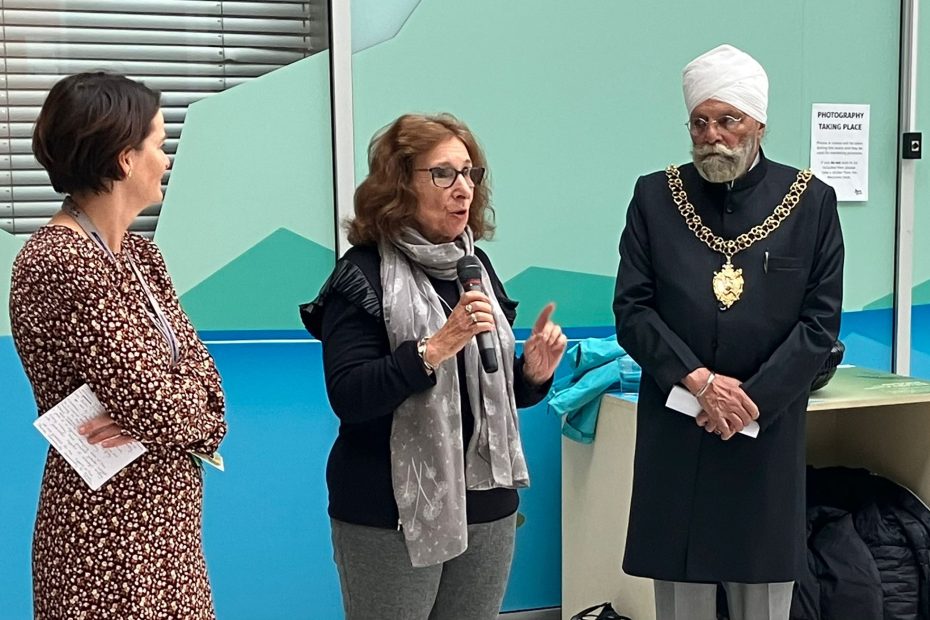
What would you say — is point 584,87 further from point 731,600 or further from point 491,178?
point 731,600

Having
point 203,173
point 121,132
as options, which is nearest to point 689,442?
point 121,132

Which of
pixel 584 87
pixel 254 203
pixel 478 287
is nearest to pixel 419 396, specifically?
pixel 478 287

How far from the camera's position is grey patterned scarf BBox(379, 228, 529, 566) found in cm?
196

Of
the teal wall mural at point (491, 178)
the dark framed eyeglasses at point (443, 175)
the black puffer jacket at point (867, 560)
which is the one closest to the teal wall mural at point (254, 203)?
the teal wall mural at point (491, 178)

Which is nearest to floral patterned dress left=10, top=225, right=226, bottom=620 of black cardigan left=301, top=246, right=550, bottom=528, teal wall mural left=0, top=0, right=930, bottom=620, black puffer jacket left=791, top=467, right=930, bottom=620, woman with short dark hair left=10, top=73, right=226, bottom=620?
woman with short dark hair left=10, top=73, right=226, bottom=620

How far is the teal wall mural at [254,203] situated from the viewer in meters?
3.12

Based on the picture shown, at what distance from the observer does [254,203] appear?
3.18m

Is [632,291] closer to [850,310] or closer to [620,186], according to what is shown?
[620,186]

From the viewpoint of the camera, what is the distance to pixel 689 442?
2.42m

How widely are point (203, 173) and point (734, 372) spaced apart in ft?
5.43

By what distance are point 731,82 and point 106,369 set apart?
1523 millimetres

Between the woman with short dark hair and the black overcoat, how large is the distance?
113 cm

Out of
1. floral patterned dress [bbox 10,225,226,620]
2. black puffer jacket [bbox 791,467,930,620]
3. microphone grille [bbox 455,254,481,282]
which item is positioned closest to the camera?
floral patterned dress [bbox 10,225,226,620]

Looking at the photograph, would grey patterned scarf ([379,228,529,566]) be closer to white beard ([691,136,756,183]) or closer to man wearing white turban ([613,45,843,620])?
man wearing white turban ([613,45,843,620])
